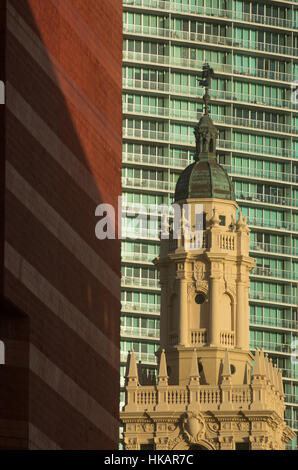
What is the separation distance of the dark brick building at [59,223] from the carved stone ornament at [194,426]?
Answer: 55.6 m

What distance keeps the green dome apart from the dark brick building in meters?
61.6

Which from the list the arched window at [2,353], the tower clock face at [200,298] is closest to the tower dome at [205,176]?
the tower clock face at [200,298]

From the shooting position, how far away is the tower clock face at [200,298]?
146m

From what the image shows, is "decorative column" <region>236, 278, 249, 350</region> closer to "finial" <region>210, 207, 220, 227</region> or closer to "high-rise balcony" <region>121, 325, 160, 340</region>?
"finial" <region>210, 207, 220, 227</region>

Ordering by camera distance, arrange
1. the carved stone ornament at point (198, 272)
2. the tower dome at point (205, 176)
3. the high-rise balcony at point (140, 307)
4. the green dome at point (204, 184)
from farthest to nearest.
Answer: the high-rise balcony at point (140, 307), the tower dome at point (205, 176), the green dome at point (204, 184), the carved stone ornament at point (198, 272)

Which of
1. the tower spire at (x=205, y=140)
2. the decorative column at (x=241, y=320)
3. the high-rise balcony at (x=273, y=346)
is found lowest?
the decorative column at (x=241, y=320)

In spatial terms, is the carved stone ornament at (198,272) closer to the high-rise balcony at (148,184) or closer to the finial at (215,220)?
the finial at (215,220)

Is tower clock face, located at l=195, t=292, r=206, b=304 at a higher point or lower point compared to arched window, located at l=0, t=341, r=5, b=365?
higher

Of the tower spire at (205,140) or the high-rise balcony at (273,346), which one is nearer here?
the tower spire at (205,140)

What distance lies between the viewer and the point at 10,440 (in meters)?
67.9

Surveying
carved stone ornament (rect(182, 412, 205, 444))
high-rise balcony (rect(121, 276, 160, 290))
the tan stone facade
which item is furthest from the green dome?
high-rise balcony (rect(121, 276, 160, 290))

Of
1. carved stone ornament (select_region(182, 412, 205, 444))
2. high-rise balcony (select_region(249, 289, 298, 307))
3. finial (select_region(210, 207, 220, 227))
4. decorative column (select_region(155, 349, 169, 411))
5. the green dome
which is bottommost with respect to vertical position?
carved stone ornament (select_region(182, 412, 205, 444))

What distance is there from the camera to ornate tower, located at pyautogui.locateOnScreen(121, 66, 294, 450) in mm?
141250

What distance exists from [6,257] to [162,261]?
8349 cm
